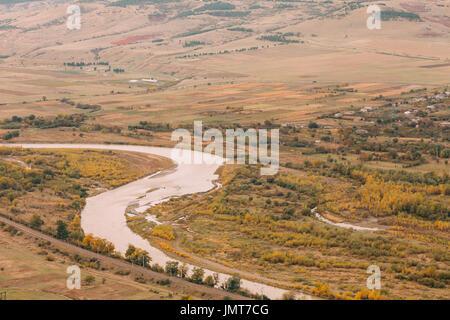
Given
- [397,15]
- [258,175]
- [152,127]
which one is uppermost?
[397,15]

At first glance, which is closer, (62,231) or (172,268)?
(172,268)

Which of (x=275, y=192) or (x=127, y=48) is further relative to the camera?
(x=127, y=48)

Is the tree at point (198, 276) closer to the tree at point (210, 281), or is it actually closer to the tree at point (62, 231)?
the tree at point (210, 281)

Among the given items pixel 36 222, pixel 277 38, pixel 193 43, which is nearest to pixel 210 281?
pixel 36 222

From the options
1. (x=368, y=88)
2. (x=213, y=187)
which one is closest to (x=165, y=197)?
(x=213, y=187)

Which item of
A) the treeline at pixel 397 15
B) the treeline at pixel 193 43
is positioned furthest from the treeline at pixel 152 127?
the treeline at pixel 397 15

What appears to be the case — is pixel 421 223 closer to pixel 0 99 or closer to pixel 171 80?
pixel 0 99

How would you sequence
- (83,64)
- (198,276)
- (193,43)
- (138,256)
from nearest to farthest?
(198,276)
(138,256)
(83,64)
(193,43)

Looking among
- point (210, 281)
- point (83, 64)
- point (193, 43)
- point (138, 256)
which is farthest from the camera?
point (193, 43)

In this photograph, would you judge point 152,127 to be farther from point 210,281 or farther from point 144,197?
point 210,281

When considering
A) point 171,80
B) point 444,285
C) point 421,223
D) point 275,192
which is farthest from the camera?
point 171,80

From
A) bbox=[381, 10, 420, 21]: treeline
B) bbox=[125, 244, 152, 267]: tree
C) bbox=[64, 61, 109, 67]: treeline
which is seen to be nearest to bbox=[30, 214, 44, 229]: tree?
A: bbox=[125, 244, 152, 267]: tree
